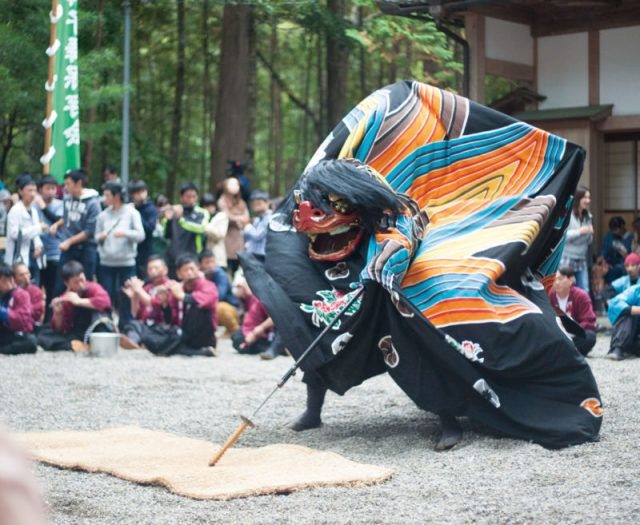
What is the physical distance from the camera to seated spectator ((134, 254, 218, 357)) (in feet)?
31.1

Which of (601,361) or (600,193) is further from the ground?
(600,193)

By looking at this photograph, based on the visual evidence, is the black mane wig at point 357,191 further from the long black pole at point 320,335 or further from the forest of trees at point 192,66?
the forest of trees at point 192,66

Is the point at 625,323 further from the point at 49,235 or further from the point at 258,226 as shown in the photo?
the point at 49,235

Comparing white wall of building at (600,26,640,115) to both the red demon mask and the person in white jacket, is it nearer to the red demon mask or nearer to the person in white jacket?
the person in white jacket

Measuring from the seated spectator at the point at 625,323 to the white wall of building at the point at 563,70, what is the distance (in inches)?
136

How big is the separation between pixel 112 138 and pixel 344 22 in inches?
193

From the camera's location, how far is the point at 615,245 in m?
11.9

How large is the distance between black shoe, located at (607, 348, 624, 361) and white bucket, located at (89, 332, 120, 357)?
4.13 meters

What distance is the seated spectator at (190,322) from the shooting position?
9.47 m

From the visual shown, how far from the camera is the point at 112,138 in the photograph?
725 inches

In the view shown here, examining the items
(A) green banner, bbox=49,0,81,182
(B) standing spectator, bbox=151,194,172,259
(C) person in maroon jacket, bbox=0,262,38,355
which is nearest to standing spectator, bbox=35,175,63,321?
(A) green banner, bbox=49,0,81,182

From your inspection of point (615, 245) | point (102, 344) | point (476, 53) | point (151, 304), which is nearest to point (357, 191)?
point (102, 344)

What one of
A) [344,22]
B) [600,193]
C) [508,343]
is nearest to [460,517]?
[508,343]

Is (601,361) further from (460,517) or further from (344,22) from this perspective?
(344,22)
